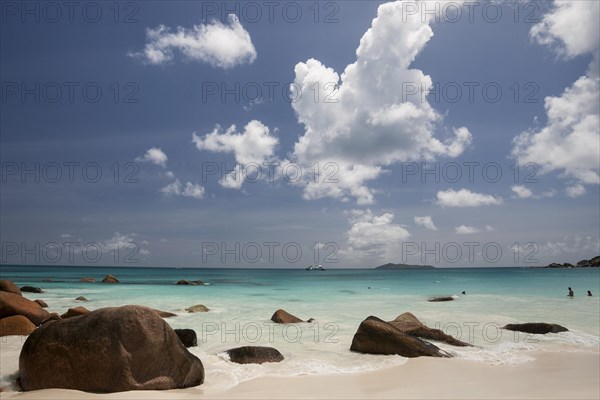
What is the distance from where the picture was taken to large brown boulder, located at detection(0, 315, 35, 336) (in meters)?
11.5

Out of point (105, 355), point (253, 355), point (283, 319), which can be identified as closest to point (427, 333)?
point (253, 355)

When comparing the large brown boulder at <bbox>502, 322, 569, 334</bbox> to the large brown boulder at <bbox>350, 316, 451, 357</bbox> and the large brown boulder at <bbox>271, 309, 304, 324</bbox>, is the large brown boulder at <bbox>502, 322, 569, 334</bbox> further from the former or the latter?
the large brown boulder at <bbox>271, 309, 304, 324</bbox>

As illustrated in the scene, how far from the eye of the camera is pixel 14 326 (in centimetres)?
1170

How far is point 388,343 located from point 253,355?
3288 mm

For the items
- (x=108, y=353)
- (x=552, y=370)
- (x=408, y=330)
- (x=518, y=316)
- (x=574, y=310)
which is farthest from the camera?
(x=574, y=310)

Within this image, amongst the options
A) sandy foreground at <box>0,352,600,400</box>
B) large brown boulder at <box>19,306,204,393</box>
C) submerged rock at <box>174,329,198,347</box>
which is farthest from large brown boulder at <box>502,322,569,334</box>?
large brown boulder at <box>19,306,204,393</box>

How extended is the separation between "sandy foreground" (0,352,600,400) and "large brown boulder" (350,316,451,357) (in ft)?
1.07

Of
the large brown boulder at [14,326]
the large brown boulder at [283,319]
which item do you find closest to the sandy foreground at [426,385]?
the large brown boulder at [14,326]

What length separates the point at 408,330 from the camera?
12133mm

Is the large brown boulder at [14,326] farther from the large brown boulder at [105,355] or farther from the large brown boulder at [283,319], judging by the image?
the large brown boulder at [283,319]

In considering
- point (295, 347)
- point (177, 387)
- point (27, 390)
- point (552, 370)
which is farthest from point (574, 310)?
point (27, 390)

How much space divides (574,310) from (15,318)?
81.8ft

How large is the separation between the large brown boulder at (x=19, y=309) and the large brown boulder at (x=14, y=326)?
1.51 m

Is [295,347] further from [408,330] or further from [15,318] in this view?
[15,318]
